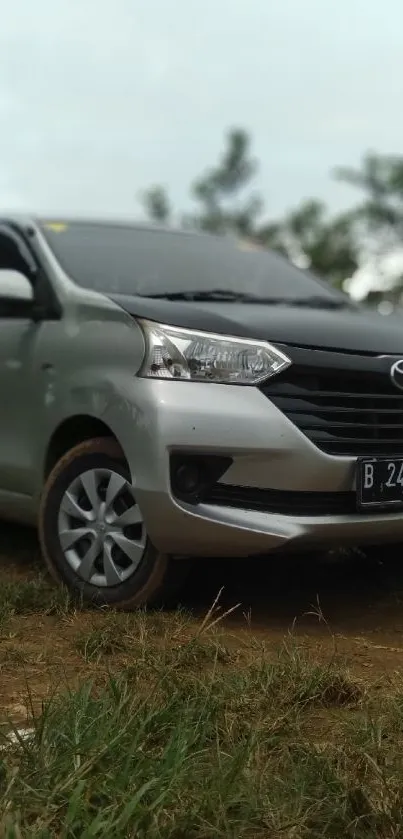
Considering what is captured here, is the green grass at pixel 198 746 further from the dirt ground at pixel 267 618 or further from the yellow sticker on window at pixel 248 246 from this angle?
the yellow sticker on window at pixel 248 246

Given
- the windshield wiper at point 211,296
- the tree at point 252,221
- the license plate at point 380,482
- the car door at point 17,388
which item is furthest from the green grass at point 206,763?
the tree at point 252,221

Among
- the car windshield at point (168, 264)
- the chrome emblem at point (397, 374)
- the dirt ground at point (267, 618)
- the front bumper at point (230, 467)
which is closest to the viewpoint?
the dirt ground at point (267, 618)

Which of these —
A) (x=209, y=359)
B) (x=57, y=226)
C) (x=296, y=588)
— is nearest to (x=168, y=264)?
(x=57, y=226)

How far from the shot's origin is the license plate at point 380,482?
3123mm

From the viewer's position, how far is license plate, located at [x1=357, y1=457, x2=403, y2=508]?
10.2 ft

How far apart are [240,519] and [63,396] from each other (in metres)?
0.86

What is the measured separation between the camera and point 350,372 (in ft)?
10.5

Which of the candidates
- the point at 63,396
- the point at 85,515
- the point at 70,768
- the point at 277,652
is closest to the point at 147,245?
the point at 63,396

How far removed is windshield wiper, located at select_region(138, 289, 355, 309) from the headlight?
0.53 m

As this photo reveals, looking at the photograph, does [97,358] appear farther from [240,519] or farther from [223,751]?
[223,751]

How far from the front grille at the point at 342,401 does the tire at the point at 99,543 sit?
2.00ft

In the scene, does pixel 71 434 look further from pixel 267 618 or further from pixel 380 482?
pixel 380 482

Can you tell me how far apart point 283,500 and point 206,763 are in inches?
53.7

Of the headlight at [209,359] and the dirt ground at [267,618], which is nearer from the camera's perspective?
the dirt ground at [267,618]
